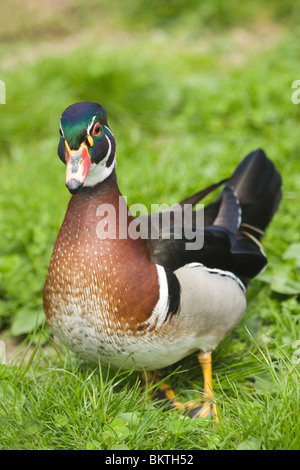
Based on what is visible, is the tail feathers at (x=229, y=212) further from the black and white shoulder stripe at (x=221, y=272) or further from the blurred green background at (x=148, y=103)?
the blurred green background at (x=148, y=103)

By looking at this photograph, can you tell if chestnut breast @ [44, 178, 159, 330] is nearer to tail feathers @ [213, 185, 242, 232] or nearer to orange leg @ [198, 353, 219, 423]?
orange leg @ [198, 353, 219, 423]

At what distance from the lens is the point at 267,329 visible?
311cm

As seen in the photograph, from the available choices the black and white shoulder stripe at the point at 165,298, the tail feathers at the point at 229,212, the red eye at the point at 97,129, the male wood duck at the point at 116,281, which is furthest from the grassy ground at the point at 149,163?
the red eye at the point at 97,129

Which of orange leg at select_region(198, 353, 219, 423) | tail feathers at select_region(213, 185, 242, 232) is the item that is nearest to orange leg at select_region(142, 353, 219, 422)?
orange leg at select_region(198, 353, 219, 423)

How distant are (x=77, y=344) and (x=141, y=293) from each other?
35 centimetres

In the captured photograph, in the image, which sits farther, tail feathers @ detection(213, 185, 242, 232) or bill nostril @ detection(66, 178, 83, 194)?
tail feathers @ detection(213, 185, 242, 232)

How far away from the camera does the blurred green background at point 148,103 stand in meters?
3.66

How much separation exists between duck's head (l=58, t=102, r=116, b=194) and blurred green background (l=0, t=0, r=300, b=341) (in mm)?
1118

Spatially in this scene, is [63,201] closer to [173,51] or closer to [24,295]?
[24,295]

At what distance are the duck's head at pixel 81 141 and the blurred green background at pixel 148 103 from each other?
3.67 feet

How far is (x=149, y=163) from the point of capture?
4293 mm

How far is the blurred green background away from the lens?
3656 mm

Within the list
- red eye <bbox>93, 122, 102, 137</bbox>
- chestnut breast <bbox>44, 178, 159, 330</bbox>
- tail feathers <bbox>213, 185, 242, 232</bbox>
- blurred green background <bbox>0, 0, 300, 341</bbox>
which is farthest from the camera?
blurred green background <bbox>0, 0, 300, 341</bbox>

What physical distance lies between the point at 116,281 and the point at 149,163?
6.51ft
